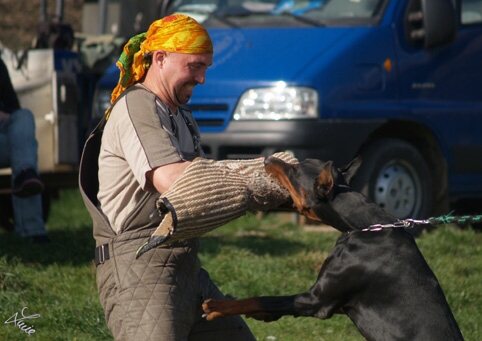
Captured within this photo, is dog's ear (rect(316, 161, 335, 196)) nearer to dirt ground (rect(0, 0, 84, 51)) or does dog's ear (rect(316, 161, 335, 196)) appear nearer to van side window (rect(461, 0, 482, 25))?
van side window (rect(461, 0, 482, 25))

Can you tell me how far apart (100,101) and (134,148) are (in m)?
4.45

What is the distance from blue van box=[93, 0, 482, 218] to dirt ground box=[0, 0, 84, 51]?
8.06 m

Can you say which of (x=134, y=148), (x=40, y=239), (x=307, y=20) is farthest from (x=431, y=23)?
(x=134, y=148)

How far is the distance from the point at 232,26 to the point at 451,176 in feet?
7.76

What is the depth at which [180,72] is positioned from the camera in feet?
12.0

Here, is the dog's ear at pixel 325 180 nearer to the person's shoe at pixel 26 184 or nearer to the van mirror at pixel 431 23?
the person's shoe at pixel 26 184

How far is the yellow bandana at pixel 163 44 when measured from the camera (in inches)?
142

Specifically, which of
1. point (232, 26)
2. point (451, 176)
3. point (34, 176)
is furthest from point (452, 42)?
point (34, 176)

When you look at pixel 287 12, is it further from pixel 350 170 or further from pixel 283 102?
pixel 350 170

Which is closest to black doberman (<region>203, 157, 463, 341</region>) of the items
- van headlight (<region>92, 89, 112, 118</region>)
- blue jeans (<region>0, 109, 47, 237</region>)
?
blue jeans (<region>0, 109, 47, 237</region>)

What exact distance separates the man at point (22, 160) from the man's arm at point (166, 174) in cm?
355

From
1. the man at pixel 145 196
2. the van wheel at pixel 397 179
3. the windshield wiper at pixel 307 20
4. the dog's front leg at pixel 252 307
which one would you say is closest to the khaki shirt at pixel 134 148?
the man at pixel 145 196

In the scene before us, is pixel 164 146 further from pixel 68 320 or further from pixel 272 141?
pixel 272 141

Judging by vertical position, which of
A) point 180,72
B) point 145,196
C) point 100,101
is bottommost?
point 100,101
